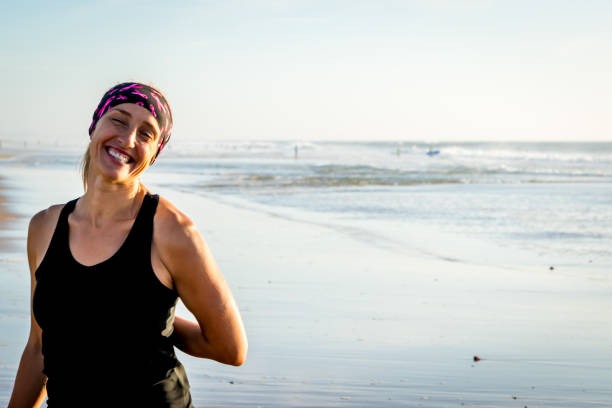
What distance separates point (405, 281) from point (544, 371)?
3219 millimetres

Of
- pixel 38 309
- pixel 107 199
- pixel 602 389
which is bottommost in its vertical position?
pixel 602 389

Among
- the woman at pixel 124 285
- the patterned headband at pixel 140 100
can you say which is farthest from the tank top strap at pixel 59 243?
the patterned headband at pixel 140 100

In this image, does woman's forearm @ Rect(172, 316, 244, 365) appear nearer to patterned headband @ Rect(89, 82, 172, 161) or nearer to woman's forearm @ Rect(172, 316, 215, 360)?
woman's forearm @ Rect(172, 316, 215, 360)

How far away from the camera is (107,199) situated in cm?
177

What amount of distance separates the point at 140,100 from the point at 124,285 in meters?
0.47

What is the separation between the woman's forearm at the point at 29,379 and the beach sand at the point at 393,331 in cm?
268

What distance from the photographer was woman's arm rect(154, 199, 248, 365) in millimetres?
1613

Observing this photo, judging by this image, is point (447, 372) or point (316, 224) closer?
point (447, 372)

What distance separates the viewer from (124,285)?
5.35 ft

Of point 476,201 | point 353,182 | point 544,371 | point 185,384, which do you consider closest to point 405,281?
Answer: point 544,371

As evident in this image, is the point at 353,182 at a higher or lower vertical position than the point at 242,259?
higher

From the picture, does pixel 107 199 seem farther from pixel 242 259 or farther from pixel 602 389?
pixel 242 259

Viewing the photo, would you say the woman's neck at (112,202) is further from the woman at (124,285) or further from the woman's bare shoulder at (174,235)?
the woman's bare shoulder at (174,235)

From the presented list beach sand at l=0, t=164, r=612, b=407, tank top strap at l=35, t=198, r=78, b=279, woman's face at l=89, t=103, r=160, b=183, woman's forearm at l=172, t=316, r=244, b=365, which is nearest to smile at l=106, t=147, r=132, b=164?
woman's face at l=89, t=103, r=160, b=183
